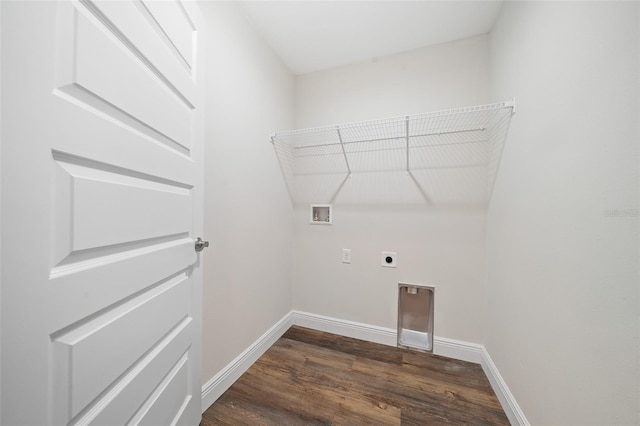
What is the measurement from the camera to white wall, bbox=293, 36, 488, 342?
175cm

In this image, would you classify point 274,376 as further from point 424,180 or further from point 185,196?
point 424,180

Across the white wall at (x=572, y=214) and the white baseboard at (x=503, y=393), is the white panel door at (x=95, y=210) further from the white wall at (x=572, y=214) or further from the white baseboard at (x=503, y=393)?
the white baseboard at (x=503, y=393)

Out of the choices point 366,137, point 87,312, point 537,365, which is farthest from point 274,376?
point 366,137

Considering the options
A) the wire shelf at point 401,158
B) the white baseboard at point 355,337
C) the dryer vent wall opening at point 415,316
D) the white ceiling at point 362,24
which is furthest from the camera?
the dryer vent wall opening at point 415,316

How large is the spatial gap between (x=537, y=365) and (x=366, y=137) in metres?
1.74

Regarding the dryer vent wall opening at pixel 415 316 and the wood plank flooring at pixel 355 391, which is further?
the dryer vent wall opening at pixel 415 316

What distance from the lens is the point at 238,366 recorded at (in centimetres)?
151

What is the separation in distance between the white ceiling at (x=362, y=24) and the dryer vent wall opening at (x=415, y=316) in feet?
6.28

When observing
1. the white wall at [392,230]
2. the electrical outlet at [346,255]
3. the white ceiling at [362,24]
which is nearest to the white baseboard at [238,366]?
the white wall at [392,230]

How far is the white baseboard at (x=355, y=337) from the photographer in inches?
50.3

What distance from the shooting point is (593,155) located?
2.61 feet

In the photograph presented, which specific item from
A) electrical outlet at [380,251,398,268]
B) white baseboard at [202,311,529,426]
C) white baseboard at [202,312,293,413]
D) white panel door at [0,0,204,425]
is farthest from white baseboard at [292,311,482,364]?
white panel door at [0,0,204,425]

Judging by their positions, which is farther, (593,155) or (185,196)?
(185,196)

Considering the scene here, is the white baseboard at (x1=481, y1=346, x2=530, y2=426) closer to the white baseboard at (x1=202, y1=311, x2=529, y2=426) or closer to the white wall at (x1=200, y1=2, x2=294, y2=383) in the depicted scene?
the white baseboard at (x1=202, y1=311, x2=529, y2=426)
